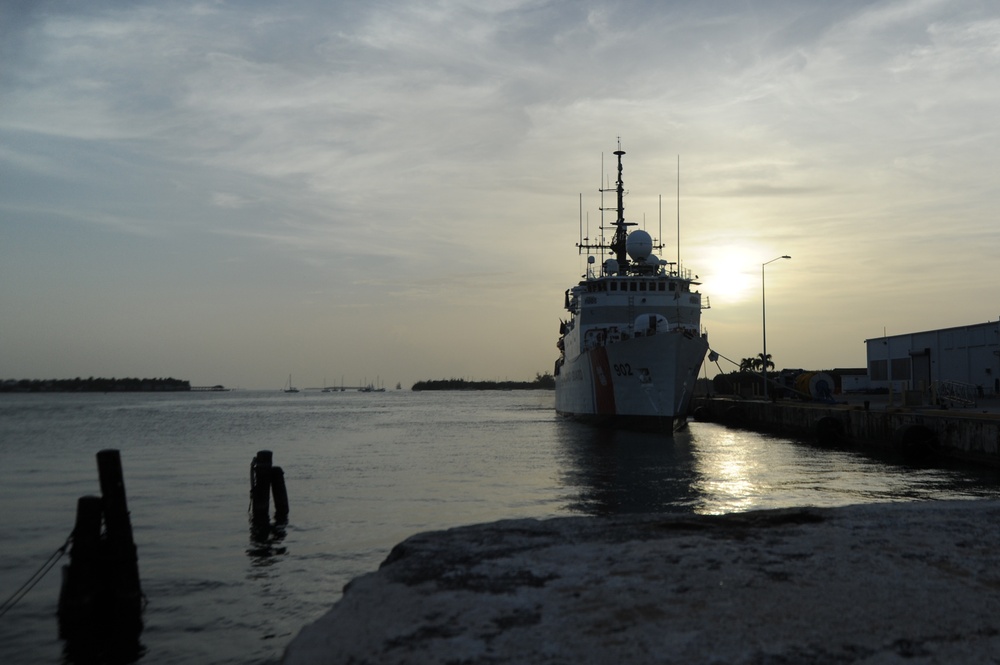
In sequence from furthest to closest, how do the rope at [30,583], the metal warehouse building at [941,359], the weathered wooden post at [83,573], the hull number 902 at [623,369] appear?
the metal warehouse building at [941,359]
the hull number 902 at [623,369]
the rope at [30,583]
the weathered wooden post at [83,573]

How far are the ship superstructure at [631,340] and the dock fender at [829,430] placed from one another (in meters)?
5.30

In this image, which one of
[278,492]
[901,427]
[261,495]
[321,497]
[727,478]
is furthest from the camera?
[901,427]

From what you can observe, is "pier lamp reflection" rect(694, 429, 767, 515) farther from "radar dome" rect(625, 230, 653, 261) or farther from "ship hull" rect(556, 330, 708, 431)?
"radar dome" rect(625, 230, 653, 261)

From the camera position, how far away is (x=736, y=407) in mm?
48375

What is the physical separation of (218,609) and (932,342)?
49935 millimetres

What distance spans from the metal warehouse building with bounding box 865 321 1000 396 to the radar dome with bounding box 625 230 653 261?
51.7 ft

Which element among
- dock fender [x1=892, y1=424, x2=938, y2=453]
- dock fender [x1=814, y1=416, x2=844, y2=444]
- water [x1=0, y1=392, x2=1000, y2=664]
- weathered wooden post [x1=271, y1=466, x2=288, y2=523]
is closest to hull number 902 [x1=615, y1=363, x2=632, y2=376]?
water [x1=0, y1=392, x2=1000, y2=664]

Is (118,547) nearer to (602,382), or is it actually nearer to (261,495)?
(261,495)

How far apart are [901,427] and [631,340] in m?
10.6

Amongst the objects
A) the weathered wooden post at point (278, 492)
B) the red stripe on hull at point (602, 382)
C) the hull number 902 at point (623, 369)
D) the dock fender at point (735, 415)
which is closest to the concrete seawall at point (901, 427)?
the dock fender at point (735, 415)

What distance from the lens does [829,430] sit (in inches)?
1250

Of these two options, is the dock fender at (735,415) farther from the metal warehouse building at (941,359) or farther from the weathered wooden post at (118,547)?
the weathered wooden post at (118,547)

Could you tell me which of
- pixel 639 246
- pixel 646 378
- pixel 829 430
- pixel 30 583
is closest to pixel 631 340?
pixel 646 378

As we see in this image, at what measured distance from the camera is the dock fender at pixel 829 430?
3153 centimetres
